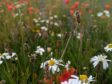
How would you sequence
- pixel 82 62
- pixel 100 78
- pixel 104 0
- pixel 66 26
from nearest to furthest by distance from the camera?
pixel 100 78 → pixel 82 62 → pixel 66 26 → pixel 104 0

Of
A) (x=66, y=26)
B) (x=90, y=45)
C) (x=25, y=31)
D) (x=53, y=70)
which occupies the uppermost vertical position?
(x=66, y=26)

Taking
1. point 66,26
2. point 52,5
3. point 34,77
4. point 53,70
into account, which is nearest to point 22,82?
point 34,77

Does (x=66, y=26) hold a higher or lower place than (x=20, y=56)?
higher

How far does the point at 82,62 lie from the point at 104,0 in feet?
8.65

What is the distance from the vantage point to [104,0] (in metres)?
4.61

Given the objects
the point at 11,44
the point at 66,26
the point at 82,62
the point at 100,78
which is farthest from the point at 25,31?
the point at 100,78

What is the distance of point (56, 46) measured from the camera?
8.21ft

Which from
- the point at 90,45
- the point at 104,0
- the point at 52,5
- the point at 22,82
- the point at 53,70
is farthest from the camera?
the point at 104,0

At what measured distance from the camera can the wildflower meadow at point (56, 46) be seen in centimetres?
169

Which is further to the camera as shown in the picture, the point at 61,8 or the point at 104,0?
the point at 104,0

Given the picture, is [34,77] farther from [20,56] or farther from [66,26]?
[66,26]

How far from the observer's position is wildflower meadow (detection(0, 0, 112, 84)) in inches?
66.5

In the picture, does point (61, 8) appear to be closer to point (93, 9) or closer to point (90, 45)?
point (93, 9)

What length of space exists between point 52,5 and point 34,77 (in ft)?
7.74
